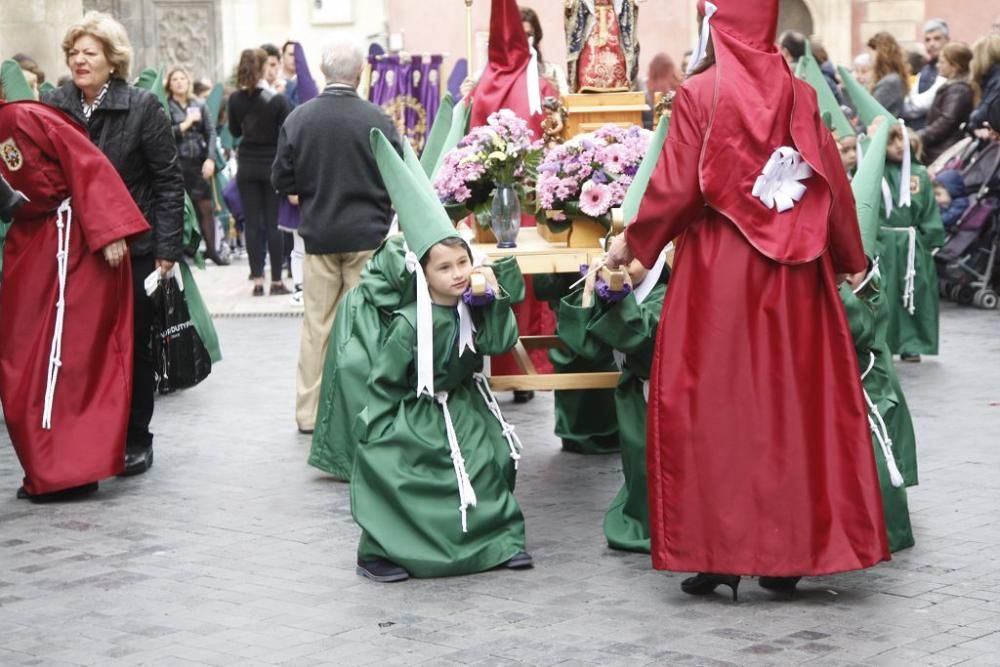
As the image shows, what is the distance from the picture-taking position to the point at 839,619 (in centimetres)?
581

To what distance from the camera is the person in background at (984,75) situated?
555 inches

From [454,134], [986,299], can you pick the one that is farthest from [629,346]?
A: [986,299]

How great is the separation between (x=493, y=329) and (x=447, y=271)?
262mm

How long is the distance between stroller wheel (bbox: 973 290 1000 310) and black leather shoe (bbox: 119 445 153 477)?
24.9ft

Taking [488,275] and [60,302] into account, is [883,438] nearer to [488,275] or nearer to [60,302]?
[488,275]

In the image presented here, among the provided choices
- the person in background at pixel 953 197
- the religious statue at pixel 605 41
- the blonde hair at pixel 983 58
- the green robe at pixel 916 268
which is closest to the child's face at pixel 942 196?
the person in background at pixel 953 197

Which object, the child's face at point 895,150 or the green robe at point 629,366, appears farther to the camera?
the child's face at point 895,150

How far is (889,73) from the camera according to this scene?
1528 cm

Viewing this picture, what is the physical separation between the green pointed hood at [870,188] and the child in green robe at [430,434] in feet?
4.39

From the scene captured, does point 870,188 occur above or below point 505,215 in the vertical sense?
above

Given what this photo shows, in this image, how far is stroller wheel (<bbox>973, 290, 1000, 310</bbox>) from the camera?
558 inches

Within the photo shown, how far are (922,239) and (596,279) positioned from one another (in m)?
5.62

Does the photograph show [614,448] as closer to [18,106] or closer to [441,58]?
[18,106]

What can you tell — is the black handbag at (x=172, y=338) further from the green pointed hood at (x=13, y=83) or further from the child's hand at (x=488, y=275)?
the child's hand at (x=488, y=275)
